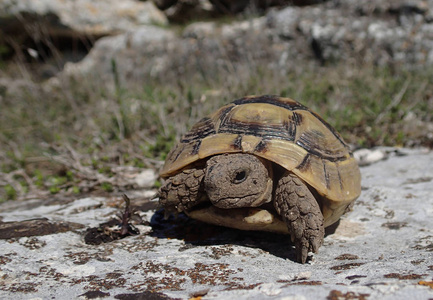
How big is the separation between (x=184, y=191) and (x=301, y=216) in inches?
23.8

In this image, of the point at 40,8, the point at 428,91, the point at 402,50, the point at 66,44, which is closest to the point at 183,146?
the point at 428,91

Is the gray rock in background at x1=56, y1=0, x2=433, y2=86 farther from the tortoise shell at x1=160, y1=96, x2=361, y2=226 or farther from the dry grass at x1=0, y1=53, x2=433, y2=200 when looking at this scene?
the tortoise shell at x1=160, y1=96, x2=361, y2=226

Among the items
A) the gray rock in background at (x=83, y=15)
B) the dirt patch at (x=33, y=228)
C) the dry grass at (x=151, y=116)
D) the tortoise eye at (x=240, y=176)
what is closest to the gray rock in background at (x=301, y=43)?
the dry grass at (x=151, y=116)

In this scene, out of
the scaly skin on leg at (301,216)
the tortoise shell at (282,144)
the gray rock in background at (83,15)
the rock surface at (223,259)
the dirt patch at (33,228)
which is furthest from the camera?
the gray rock in background at (83,15)

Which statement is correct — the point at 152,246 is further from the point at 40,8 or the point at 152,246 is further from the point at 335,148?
the point at 40,8

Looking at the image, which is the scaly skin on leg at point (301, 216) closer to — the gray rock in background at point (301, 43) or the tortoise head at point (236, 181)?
the tortoise head at point (236, 181)

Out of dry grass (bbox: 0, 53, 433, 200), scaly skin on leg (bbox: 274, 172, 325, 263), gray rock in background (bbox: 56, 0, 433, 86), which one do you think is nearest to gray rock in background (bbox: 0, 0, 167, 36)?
gray rock in background (bbox: 56, 0, 433, 86)

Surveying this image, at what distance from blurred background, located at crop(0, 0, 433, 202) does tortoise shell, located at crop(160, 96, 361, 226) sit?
123cm

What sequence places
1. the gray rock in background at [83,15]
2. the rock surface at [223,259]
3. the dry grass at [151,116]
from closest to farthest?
the rock surface at [223,259]
the dry grass at [151,116]
the gray rock in background at [83,15]

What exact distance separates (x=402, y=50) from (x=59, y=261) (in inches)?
232

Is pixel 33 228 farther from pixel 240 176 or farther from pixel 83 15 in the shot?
pixel 83 15

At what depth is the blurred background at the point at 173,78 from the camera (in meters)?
3.80

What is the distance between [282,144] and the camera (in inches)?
80.7

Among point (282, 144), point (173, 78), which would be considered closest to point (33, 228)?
point (282, 144)
